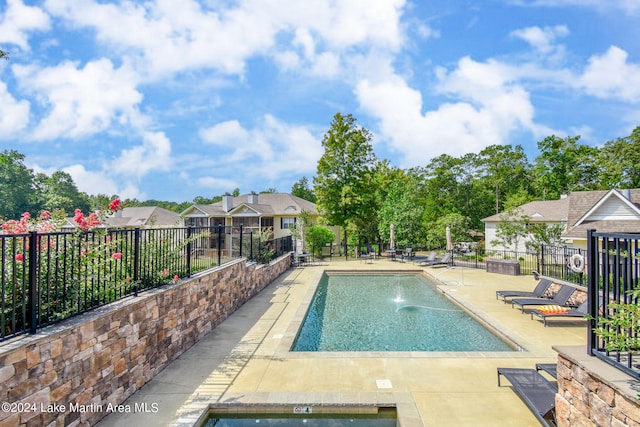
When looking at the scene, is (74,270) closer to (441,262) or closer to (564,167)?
(441,262)

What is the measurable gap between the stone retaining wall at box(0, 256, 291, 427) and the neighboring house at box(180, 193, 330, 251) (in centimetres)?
2536

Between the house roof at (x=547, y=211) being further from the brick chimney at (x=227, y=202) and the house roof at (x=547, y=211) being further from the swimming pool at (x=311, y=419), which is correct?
the swimming pool at (x=311, y=419)

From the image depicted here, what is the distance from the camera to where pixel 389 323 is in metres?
8.90

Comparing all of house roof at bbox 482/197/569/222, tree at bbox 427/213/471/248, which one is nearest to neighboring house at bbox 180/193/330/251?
tree at bbox 427/213/471/248

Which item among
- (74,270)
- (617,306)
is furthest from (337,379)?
(74,270)

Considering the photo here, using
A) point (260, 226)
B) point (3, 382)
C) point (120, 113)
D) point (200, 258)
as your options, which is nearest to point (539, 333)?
point (200, 258)

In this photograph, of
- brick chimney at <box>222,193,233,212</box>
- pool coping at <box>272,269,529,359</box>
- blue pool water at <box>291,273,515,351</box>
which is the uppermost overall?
brick chimney at <box>222,193,233,212</box>

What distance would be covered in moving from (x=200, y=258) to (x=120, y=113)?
12025 millimetres

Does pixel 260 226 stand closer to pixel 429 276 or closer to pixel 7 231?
pixel 429 276

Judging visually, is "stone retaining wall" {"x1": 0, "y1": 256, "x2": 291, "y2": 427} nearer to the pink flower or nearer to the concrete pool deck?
the concrete pool deck

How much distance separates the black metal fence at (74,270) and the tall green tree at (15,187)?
2018 inches

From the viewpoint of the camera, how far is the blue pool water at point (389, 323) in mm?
7238

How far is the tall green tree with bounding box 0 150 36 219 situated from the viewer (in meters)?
43.3

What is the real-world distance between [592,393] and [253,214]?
29.8 metres
